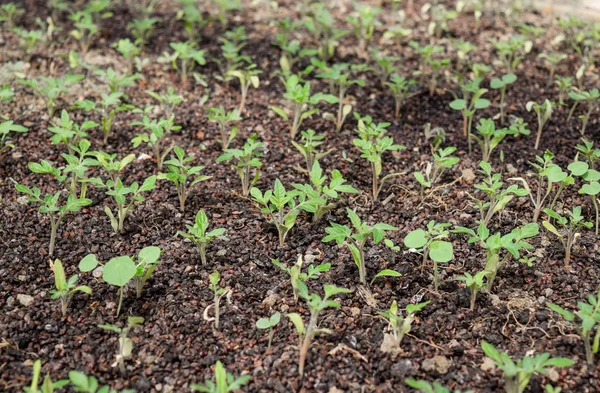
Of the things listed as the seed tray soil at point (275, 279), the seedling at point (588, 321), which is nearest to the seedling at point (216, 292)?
the seed tray soil at point (275, 279)

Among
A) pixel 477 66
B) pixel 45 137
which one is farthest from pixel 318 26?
pixel 45 137

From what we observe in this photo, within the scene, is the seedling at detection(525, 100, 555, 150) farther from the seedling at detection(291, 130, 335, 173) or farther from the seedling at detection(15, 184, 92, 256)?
the seedling at detection(15, 184, 92, 256)

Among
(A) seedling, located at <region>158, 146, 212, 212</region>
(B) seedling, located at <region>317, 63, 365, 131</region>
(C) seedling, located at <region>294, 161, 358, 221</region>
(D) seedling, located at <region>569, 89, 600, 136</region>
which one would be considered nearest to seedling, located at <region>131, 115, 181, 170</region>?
(A) seedling, located at <region>158, 146, 212, 212</region>

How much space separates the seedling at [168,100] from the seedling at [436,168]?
4.74ft

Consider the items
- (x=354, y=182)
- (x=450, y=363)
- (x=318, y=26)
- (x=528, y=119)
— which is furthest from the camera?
(x=318, y=26)

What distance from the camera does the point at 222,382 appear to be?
231 centimetres

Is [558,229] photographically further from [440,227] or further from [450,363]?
[450,363]

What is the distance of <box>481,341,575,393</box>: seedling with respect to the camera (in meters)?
2.32

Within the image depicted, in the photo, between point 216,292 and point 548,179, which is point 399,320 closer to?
point 216,292

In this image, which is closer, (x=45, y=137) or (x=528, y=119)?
(x=45, y=137)

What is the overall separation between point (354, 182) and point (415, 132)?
0.65 metres

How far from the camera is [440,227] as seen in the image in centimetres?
287

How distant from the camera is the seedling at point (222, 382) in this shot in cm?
227

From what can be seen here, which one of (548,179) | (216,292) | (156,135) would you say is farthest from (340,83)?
(216,292)
